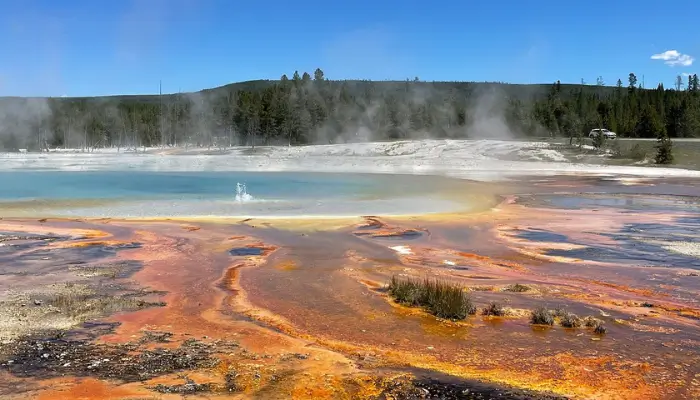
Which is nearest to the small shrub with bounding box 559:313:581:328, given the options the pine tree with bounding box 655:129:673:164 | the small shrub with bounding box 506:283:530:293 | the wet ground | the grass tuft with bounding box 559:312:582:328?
the grass tuft with bounding box 559:312:582:328

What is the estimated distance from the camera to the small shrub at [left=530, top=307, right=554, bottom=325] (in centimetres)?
766

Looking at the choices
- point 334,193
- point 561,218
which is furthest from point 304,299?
point 334,193

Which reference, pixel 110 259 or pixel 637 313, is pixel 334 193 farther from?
pixel 637 313

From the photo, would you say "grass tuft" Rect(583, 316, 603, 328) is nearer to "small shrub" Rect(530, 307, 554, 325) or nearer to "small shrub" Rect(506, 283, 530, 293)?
"small shrub" Rect(530, 307, 554, 325)

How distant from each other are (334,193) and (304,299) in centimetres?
1657

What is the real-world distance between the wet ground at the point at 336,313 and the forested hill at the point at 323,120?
59.6 m

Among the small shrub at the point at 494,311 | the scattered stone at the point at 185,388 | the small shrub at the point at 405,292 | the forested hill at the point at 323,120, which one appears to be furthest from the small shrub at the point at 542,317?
the forested hill at the point at 323,120

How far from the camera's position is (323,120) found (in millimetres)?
83500

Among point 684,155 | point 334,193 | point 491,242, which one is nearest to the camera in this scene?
point 491,242

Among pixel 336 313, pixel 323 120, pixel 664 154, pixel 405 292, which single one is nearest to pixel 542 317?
pixel 405 292

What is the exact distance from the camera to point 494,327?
7.60 m

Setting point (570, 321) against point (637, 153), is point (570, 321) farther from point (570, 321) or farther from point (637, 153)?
point (637, 153)

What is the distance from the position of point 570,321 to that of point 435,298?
1760mm

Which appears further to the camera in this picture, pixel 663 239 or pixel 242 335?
pixel 663 239
